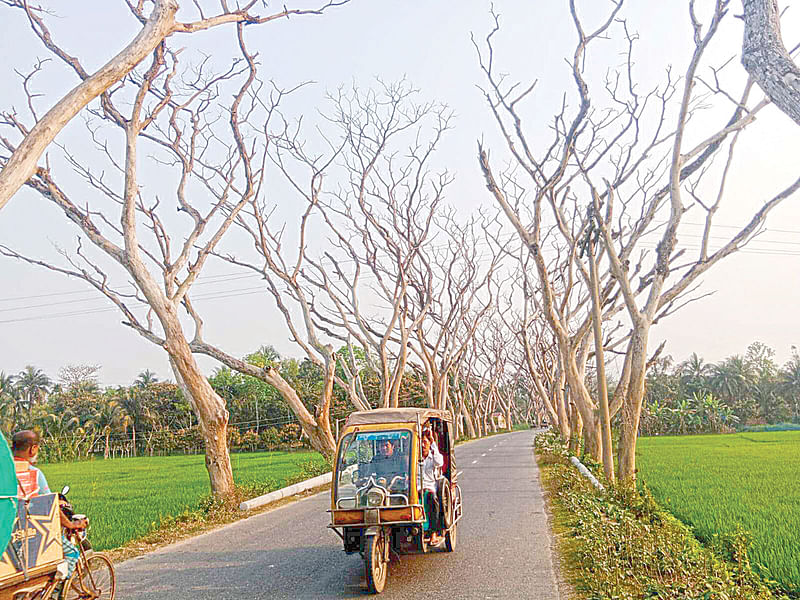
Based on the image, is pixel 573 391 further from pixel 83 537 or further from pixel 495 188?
pixel 83 537

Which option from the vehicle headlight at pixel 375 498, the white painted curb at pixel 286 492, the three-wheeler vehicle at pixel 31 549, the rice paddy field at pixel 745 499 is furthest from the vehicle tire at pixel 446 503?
the white painted curb at pixel 286 492

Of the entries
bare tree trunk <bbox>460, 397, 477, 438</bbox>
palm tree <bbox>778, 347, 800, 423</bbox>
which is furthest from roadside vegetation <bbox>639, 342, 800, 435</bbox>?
bare tree trunk <bbox>460, 397, 477, 438</bbox>

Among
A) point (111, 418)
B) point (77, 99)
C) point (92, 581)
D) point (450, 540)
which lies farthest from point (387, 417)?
point (111, 418)

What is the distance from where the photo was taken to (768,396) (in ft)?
269

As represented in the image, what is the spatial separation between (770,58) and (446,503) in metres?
6.19

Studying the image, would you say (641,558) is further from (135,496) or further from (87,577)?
(135,496)

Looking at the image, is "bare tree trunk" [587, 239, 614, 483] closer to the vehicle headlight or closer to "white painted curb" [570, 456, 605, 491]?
"white painted curb" [570, 456, 605, 491]

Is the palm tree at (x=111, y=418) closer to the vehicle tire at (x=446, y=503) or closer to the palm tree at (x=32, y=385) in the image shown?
the palm tree at (x=32, y=385)

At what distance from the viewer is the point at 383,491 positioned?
8.66m

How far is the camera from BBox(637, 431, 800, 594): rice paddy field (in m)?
9.51

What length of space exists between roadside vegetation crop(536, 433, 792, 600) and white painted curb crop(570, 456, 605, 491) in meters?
2.75

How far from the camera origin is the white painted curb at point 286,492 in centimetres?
1596

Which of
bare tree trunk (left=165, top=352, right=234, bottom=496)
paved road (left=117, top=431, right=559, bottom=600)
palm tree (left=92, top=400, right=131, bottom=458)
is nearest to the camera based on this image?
paved road (left=117, top=431, right=559, bottom=600)

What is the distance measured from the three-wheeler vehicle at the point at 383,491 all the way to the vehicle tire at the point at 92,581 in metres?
2.38
